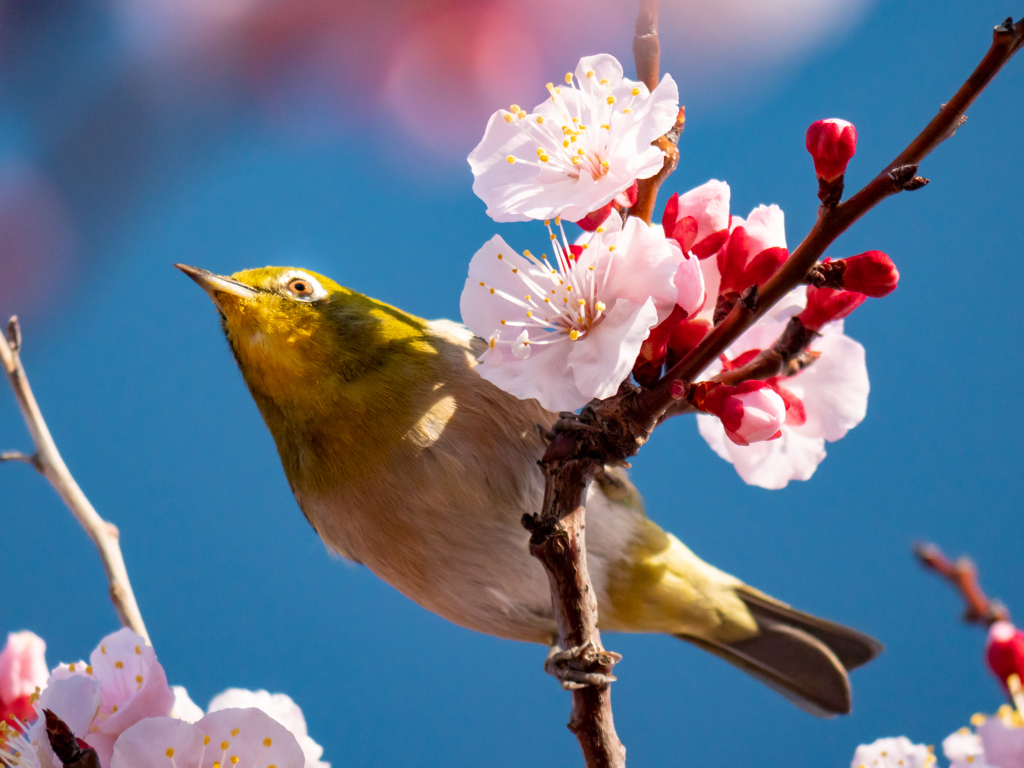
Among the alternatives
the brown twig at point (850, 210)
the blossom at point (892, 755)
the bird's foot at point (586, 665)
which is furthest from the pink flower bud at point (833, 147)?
the blossom at point (892, 755)

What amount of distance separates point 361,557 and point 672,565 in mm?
539

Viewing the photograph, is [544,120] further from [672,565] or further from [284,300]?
[672,565]

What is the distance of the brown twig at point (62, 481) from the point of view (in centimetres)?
97

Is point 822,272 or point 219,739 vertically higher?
point 822,272

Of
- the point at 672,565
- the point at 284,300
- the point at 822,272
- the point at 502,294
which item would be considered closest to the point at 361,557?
the point at 284,300

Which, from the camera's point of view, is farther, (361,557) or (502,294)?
(361,557)

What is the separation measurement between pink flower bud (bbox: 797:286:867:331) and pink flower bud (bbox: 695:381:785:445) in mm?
96

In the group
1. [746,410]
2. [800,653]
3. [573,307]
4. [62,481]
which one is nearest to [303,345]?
[62,481]

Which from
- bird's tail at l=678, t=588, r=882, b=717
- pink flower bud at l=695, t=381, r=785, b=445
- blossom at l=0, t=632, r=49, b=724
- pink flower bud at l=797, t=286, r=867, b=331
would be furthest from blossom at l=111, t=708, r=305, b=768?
bird's tail at l=678, t=588, r=882, b=717

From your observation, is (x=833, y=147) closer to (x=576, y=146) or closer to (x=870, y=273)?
(x=870, y=273)

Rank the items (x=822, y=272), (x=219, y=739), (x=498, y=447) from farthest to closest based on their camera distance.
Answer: (x=498, y=447) < (x=219, y=739) < (x=822, y=272)

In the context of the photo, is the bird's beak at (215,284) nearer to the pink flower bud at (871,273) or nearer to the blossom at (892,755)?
the pink flower bud at (871,273)

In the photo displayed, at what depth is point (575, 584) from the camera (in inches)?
28.8

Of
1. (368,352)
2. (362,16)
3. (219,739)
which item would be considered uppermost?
(362,16)
